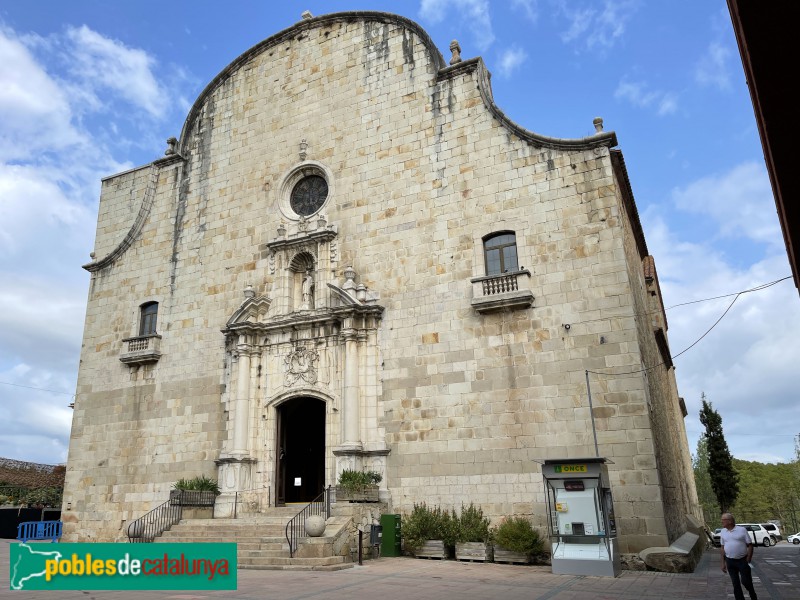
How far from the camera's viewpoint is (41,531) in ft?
58.1

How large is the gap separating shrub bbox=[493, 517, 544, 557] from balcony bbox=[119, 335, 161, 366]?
41.5 feet

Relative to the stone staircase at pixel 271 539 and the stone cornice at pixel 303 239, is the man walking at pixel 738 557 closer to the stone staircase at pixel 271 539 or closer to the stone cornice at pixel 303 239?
the stone staircase at pixel 271 539

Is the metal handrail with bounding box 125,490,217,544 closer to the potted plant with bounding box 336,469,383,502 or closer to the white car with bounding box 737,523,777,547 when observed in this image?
the potted plant with bounding box 336,469,383,502

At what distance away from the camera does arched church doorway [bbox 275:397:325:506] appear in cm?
1827

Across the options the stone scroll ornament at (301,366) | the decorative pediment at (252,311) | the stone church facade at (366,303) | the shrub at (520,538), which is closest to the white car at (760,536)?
the stone church facade at (366,303)

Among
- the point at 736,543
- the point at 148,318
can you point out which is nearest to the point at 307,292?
the point at 148,318

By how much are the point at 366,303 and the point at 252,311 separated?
386cm

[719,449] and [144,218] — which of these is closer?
[144,218]

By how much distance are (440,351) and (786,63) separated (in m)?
12.6

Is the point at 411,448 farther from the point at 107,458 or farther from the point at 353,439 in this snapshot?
the point at 107,458

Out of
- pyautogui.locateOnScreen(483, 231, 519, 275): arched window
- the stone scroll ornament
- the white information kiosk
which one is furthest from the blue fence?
pyautogui.locateOnScreen(483, 231, 519, 275): arched window

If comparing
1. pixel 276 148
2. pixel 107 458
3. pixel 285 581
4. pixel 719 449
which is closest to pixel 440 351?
pixel 285 581

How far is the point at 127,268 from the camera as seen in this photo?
885 inches

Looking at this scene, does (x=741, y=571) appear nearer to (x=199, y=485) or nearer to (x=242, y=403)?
(x=242, y=403)
